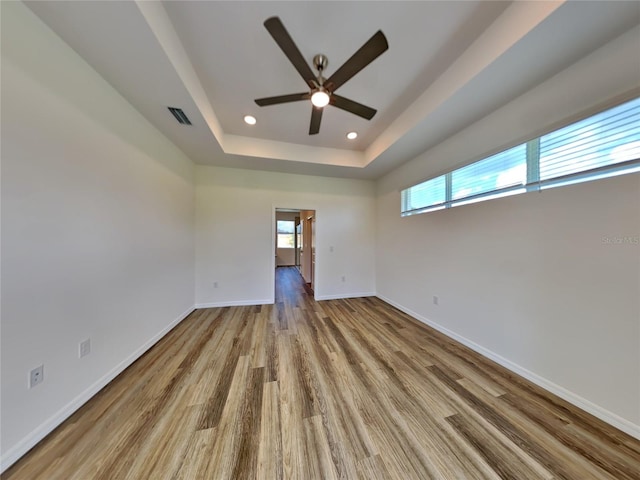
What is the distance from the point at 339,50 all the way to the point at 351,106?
44 cm

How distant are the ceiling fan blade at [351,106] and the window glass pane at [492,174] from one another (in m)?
1.46

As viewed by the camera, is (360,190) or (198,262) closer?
(198,262)

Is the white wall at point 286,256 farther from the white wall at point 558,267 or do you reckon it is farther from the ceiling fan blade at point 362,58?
the ceiling fan blade at point 362,58

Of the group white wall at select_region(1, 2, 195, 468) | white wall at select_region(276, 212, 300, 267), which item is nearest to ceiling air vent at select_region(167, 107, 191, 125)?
white wall at select_region(1, 2, 195, 468)

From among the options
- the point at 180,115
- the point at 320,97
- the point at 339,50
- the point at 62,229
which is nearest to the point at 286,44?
the point at 320,97

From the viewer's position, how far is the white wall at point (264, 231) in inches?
147

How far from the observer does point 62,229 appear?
A: 143cm

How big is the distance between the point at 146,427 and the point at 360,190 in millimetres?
4464

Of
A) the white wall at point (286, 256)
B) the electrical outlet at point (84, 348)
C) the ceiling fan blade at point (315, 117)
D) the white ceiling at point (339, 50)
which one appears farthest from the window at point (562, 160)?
the white wall at point (286, 256)

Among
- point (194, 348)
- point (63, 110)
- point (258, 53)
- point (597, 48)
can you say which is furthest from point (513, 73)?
point (194, 348)

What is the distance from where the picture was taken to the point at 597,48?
1.45 m

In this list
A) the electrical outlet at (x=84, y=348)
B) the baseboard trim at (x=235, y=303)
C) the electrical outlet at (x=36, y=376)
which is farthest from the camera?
the baseboard trim at (x=235, y=303)

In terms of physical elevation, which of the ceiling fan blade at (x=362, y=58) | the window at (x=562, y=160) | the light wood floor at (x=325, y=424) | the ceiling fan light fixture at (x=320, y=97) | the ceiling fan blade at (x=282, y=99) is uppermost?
the ceiling fan blade at (x=362, y=58)

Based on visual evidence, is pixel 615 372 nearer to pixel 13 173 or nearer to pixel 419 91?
pixel 419 91
